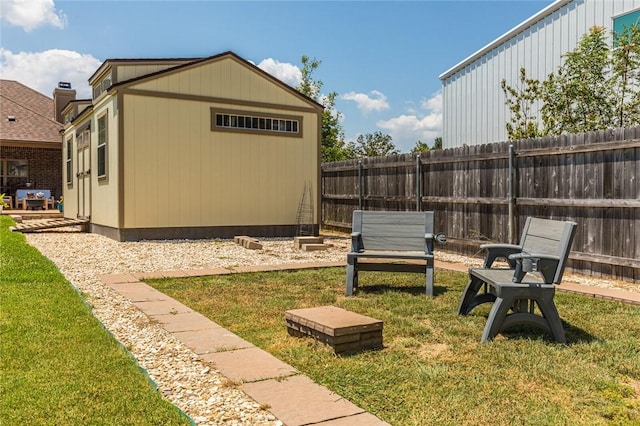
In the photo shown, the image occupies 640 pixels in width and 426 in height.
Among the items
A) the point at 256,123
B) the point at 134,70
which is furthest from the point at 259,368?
the point at 134,70

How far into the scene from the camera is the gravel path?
8.63 feet

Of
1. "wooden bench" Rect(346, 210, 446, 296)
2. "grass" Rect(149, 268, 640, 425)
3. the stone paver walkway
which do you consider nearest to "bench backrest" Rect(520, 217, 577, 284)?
"grass" Rect(149, 268, 640, 425)

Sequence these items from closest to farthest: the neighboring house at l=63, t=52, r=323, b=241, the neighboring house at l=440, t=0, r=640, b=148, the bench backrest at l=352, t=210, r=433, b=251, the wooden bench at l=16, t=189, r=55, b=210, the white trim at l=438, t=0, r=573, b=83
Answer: the bench backrest at l=352, t=210, r=433, b=251
the neighboring house at l=63, t=52, r=323, b=241
the neighboring house at l=440, t=0, r=640, b=148
the white trim at l=438, t=0, r=573, b=83
the wooden bench at l=16, t=189, r=55, b=210

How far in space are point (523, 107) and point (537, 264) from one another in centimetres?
1017

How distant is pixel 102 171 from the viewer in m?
12.1

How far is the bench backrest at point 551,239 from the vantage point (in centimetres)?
367

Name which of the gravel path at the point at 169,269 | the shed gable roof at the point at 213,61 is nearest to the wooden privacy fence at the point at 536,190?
the gravel path at the point at 169,269

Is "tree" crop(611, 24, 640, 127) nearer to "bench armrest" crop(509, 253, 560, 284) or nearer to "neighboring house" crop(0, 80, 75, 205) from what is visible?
"bench armrest" crop(509, 253, 560, 284)

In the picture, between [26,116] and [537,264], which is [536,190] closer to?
[537,264]

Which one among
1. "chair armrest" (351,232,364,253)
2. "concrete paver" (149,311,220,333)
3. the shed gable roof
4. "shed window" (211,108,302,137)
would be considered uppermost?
the shed gable roof

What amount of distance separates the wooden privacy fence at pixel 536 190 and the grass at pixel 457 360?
169 centimetres

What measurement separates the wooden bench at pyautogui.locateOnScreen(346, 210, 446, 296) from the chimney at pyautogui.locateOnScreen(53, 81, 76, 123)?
23326 mm

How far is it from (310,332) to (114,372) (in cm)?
138

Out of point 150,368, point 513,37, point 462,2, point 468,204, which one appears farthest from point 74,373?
point 513,37
